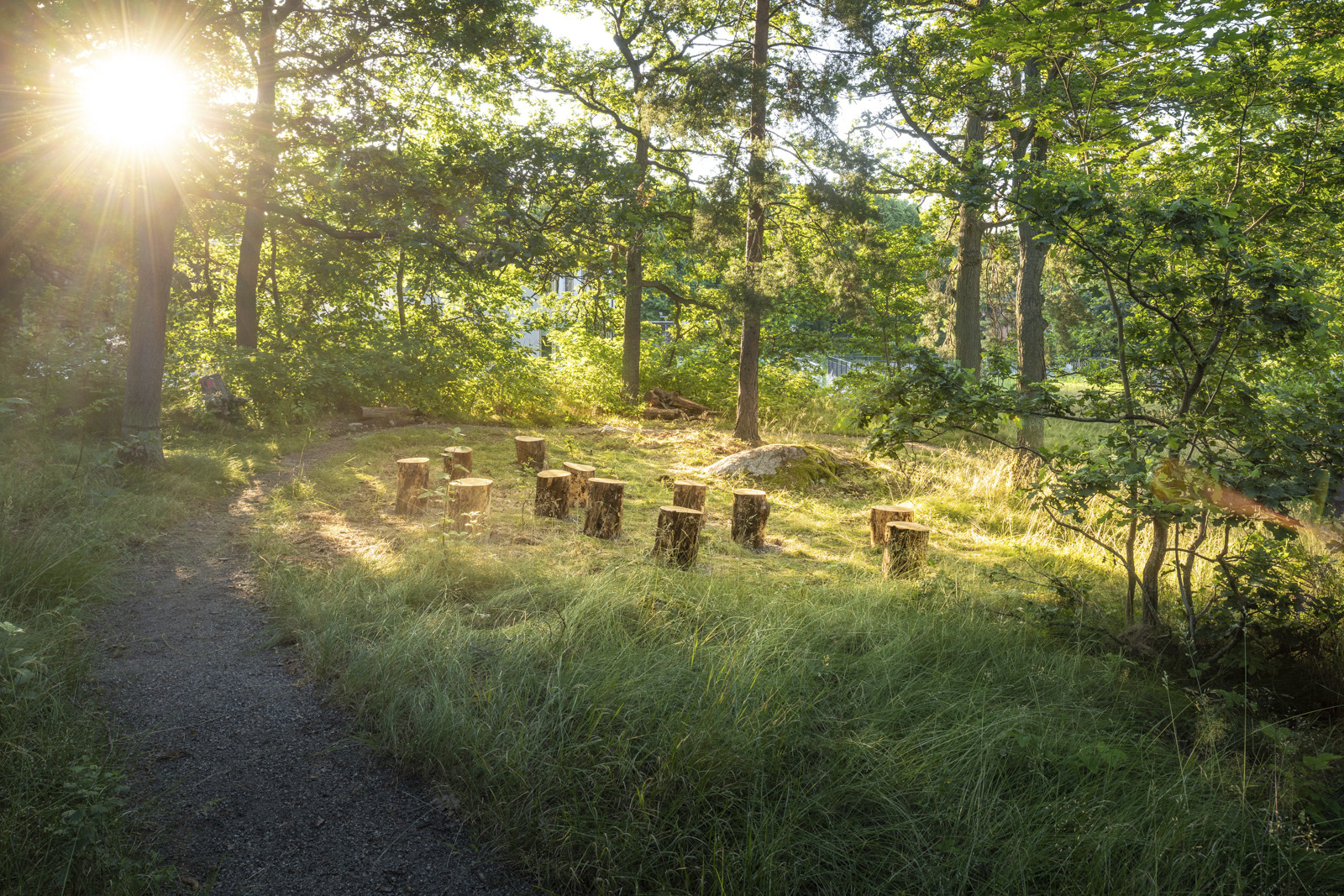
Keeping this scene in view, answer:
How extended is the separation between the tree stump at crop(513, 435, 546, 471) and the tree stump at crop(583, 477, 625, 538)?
2.67 meters

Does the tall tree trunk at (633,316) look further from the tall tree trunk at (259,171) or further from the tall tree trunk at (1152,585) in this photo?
the tall tree trunk at (1152,585)

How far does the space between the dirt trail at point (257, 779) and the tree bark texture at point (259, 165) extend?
678cm

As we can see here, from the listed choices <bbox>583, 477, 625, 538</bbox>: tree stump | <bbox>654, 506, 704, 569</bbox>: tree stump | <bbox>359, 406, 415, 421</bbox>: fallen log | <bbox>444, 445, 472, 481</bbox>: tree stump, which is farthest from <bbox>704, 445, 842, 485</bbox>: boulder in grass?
<bbox>359, 406, 415, 421</bbox>: fallen log

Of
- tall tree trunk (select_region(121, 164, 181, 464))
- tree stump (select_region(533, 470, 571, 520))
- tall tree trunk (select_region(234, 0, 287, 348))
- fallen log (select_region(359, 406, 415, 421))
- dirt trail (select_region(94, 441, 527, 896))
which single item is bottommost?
dirt trail (select_region(94, 441, 527, 896))

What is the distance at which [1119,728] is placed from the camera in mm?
3275

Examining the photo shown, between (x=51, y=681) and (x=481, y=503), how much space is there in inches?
144

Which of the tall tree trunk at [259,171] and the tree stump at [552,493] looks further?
the tall tree trunk at [259,171]

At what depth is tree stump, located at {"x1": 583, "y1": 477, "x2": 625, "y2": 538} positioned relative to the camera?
22.4 ft

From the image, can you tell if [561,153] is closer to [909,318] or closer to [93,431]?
[93,431]

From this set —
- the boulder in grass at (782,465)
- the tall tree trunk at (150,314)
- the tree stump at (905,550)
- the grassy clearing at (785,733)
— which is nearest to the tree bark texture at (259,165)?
the tall tree trunk at (150,314)

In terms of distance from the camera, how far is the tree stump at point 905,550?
5.95m

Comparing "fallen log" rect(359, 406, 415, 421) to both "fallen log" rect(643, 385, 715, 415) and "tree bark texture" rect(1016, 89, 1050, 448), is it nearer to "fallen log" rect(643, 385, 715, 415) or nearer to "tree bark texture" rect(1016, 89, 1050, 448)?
"fallen log" rect(643, 385, 715, 415)

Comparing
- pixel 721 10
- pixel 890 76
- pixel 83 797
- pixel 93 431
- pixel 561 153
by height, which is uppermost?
pixel 721 10

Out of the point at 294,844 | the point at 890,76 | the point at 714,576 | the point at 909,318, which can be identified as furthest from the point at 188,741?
the point at 909,318
